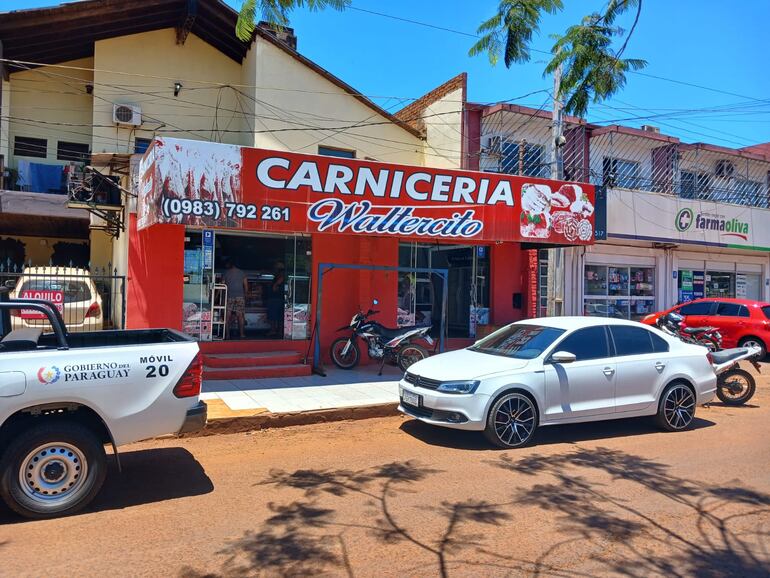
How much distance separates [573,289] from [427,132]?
6.29 meters

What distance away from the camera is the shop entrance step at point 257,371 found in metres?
10.5

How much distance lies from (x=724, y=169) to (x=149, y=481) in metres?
22.2

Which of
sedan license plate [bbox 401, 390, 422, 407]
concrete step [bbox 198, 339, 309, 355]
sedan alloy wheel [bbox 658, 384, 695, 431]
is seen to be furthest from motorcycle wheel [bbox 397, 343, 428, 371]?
sedan alloy wheel [bbox 658, 384, 695, 431]

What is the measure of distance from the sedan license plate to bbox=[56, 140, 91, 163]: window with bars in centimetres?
1474

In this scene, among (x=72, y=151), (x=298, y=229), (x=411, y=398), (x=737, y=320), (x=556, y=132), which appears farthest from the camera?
(x=72, y=151)

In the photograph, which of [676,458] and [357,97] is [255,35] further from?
[676,458]

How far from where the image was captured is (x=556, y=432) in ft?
25.2

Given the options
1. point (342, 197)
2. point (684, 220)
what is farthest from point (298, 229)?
point (684, 220)

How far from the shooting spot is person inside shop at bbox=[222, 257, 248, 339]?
39.9ft

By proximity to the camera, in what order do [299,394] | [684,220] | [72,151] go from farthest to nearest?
[684,220]
[72,151]
[299,394]

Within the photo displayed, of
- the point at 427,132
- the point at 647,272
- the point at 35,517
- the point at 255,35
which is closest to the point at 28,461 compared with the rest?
the point at 35,517

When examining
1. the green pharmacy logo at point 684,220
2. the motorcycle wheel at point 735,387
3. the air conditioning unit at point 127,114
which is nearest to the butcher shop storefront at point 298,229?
the motorcycle wheel at point 735,387

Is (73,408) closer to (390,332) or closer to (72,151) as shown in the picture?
(390,332)

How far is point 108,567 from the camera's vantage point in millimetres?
3850
